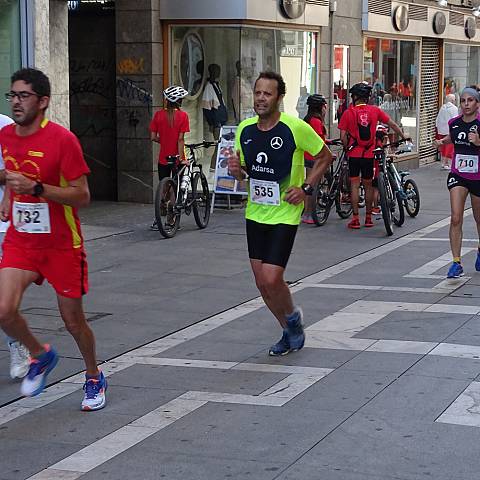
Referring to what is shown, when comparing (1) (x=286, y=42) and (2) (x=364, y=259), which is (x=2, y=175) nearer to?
(2) (x=364, y=259)

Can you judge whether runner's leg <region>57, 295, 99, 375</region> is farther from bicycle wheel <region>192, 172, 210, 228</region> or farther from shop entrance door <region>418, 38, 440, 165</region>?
shop entrance door <region>418, 38, 440, 165</region>

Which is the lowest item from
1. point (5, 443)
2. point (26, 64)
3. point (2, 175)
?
point (5, 443)

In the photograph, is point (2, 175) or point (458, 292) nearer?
point (2, 175)

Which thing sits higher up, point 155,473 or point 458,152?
point 458,152

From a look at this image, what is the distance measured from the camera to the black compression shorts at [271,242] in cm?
725

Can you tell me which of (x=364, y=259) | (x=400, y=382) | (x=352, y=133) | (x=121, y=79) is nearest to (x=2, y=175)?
(x=400, y=382)

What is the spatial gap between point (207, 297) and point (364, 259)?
9.12 ft

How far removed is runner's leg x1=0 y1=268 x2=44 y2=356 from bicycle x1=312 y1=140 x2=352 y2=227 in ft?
27.9

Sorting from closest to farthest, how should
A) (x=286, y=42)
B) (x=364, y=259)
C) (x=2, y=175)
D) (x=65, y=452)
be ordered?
1. (x=65, y=452)
2. (x=2, y=175)
3. (x=364, y=259)
4. (x=286, y=42)

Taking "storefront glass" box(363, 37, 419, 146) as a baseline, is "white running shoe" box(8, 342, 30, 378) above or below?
below

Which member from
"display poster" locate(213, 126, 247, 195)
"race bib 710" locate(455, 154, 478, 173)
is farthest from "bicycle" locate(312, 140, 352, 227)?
"race bib 710" locate(455, 154, 478, 173)

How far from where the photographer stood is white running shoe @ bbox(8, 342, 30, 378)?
690cm

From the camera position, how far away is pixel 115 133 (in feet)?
55.8

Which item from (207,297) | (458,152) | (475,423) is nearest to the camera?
(475,423)
